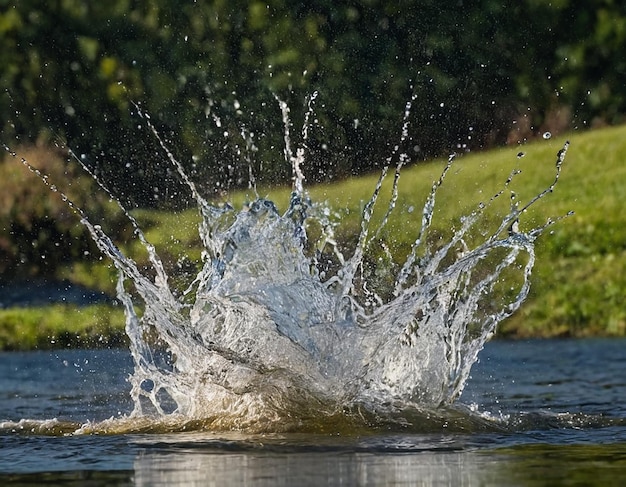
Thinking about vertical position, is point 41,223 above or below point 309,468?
above

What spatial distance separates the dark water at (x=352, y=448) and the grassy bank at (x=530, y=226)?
11.1ft

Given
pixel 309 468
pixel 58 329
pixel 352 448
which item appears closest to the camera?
pixel 309 468

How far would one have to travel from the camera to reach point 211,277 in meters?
7.54

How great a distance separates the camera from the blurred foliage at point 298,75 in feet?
58.4

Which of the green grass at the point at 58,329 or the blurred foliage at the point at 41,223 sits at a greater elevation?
the blurred foliage at the point at 41,223

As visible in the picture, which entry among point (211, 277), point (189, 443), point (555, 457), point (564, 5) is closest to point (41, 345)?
point (211, 277)

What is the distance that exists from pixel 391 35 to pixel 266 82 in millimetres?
1796

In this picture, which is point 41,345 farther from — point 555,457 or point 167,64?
point 555,457

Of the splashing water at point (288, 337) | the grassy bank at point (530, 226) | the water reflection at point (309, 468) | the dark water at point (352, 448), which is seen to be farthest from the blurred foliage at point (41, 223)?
the water reflection at point (309, 468)

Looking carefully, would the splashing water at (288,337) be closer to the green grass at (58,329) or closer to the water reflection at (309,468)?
the water reflection at (309,468)

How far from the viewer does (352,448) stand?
20.5 ft

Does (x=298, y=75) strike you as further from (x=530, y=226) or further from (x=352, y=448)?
(x=352, y=448)

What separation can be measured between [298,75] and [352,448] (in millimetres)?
11999

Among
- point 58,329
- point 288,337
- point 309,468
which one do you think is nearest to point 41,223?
point 58,329
